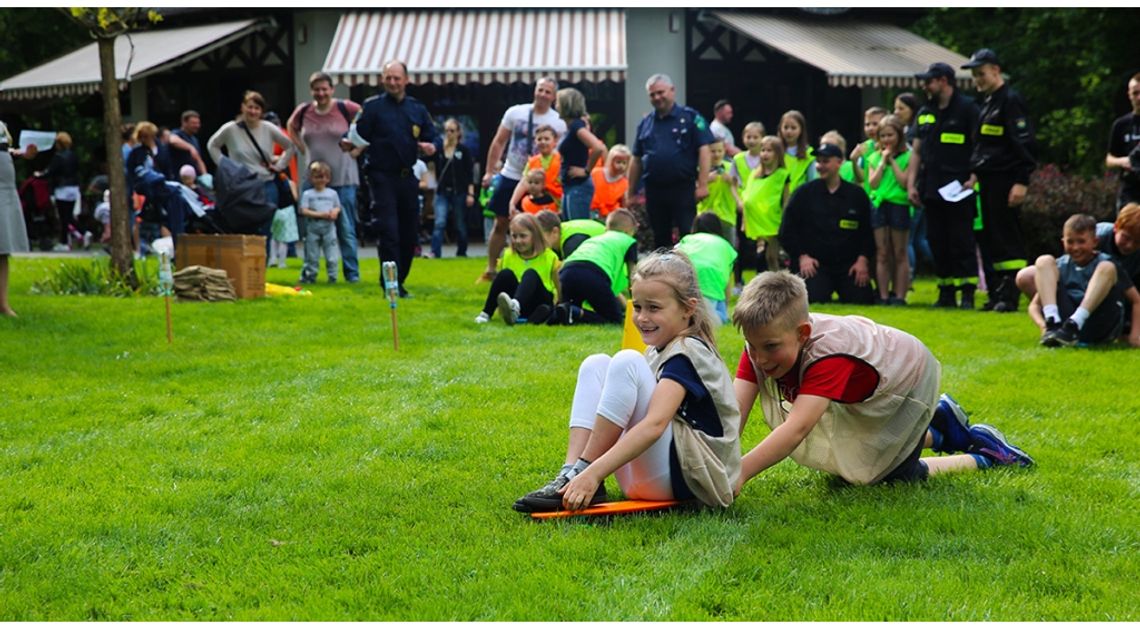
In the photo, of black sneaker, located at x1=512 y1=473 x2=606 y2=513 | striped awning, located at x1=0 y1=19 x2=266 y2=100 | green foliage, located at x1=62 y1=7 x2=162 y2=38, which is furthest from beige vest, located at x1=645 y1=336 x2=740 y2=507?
striped awning, located at x1=0 y1=19 x2=266 y2=100

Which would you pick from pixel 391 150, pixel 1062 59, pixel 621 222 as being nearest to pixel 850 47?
pixel 1062 59

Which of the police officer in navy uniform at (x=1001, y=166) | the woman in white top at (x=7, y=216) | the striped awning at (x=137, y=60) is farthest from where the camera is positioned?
the striped awning at (x=137, y=60)

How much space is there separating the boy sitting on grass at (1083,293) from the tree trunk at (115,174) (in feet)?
28.8

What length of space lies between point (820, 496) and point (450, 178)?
15952 millimetres

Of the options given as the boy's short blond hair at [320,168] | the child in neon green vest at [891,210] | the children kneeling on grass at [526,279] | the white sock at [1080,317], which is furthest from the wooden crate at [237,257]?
the white sock at [1080,317]

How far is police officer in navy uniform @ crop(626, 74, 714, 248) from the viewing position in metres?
12.5

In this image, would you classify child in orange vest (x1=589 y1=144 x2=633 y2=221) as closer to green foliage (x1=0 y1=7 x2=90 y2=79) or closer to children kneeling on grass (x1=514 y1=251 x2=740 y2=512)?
children kneeling on grass (x1=514 y1=251 x2=740 y2=512)

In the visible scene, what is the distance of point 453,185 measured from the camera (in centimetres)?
2047

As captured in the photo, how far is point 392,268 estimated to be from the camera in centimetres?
878

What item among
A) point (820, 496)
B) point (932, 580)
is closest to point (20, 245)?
point (820, 496)

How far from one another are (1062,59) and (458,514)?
26.5 m

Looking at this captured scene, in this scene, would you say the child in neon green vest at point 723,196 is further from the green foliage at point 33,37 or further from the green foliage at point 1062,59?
the green foliage at point 33,37

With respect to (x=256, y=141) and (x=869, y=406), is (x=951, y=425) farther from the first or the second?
(x=256, y=141)

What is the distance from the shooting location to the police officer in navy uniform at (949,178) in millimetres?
12148
